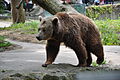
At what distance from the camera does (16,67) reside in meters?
5.61

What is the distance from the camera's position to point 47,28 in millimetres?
4977

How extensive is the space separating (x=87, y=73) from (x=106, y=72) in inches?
15.2

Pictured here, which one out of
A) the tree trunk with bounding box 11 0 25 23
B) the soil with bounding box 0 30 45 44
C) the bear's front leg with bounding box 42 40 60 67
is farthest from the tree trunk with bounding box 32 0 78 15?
the tree trunk with bounding box 11 0 25 23

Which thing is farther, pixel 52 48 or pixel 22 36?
pixel 22 36

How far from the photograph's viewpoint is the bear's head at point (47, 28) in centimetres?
493

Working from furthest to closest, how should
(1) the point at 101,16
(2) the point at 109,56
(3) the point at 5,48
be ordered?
(1) the point at 101,16 < (3) the point at 5,48 < (2) the point at 109,56

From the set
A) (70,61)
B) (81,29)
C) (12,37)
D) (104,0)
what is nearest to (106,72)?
(81,29)

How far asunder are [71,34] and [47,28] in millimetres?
428

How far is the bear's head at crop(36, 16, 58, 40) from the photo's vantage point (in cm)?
493

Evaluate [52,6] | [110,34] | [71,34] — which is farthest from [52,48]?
[110,34]

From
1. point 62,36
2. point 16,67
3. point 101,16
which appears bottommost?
point 101,16

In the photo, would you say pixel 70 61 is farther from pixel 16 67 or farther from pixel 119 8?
pixel 119 8

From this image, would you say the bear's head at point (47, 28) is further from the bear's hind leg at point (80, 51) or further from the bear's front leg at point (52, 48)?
the bear's hind leg at point (80, 51)

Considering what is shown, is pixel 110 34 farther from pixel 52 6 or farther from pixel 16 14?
pixel 16 14
